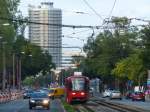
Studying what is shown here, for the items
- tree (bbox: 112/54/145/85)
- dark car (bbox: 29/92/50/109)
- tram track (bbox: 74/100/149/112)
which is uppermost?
tree (bbox: 112/54/145/85)

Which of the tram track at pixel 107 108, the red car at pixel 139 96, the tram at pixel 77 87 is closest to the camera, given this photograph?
the tram track at pixel 107 108

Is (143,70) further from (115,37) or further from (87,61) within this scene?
(87,61)

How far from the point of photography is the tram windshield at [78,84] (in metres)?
75.0

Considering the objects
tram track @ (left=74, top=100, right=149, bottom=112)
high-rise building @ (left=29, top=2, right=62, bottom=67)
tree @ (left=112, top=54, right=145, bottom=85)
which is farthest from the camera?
tree @ (left=112, top=54, right=145, bottom=85)

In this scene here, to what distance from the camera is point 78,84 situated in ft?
246

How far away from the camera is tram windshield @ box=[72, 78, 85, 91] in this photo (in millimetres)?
75000

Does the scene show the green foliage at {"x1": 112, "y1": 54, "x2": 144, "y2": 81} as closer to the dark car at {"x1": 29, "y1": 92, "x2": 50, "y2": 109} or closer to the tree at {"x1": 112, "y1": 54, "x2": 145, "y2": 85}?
the tree at {"x1": 112, "y1": 54, "x2": 145, "y2": 85}

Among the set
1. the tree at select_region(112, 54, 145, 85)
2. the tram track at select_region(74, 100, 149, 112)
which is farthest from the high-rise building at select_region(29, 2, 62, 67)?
the tree at select_region(112, 54, 145, 85)

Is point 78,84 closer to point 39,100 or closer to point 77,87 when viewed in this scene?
point 77,87

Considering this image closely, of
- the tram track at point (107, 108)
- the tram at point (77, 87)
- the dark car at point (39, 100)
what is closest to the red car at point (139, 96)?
the tram at point (77, 87)

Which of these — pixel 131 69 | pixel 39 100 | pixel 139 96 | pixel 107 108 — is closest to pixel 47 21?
pixel 39 100

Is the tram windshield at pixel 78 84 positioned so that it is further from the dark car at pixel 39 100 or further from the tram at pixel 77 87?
the dark car at pixel 39 100

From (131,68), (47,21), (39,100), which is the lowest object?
(39,100)

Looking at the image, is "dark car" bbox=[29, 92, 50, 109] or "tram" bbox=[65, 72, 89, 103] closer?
"dark car" bbox=[29, 92, 50, 109]
